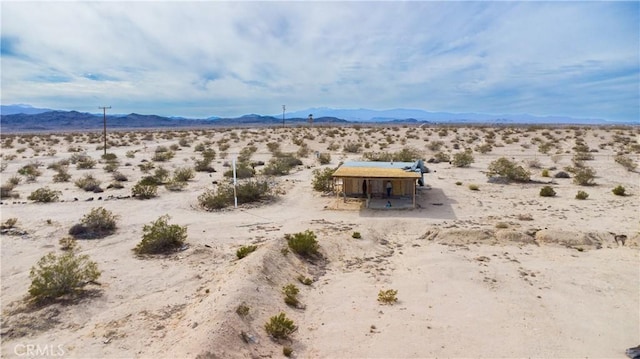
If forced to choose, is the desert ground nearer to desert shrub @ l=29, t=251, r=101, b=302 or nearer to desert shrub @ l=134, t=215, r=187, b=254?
desert shrub @ l=29, t=251, r=101, b=302

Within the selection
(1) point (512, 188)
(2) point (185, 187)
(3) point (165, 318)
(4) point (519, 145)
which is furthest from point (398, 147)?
(3) point (165, 318)

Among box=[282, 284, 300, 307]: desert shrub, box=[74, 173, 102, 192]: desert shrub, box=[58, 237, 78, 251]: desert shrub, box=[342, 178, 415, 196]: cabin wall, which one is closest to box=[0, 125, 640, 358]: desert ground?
box=[282, 284, 300, 307]: desert shrub

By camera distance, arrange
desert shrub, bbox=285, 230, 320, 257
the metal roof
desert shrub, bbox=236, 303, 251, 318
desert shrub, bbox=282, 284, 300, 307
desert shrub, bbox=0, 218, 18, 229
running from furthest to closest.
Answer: the metal roof, desert shrub, bbox=0, 218, 18, 229, desert shrub, bbox=285, 230, 320, 257, desert shrub, bbox=282, 284, 300, 307, desert shrub, bbox=236, 303, 251, 318

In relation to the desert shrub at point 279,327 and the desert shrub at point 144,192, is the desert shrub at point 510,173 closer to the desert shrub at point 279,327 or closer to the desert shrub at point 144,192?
the desert shrub at point 144,192

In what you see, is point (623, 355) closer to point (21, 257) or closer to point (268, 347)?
point (268, 347)

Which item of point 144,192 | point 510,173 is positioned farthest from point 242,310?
point 510,173

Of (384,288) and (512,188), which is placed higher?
(512,188)

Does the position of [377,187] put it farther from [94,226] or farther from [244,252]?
[94,226]

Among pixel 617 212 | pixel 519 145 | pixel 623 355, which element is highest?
pixel 519 145
